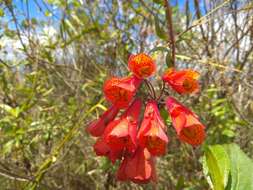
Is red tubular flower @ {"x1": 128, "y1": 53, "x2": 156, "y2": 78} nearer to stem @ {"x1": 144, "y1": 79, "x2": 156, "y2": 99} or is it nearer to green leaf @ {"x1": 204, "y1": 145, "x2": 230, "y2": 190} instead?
stem @ {"x1": 144, "y1": 79, "x2": 156, "y2": 99}

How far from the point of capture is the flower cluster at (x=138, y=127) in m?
1.28

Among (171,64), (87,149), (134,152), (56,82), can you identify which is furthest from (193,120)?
(56,82)

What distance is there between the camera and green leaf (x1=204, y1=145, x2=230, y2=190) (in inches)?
47.5

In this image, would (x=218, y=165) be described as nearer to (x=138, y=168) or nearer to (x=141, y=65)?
(x=138, y=168)

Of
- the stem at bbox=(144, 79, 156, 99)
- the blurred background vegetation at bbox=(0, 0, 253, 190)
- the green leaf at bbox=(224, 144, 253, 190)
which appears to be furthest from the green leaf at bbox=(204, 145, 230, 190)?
the blurred background vegetation at bbox=(0, 0, 253, 190)

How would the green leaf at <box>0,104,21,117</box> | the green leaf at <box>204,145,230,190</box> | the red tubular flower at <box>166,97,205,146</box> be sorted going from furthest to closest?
the green leaf at <box>0,104,21,117</box>, the red tubular flower at <box>166,97,205,146</box>, the green leaf at <box>204,145,230,190</box>

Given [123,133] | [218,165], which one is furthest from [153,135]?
[218,165]

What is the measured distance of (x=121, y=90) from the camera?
131 centimetres

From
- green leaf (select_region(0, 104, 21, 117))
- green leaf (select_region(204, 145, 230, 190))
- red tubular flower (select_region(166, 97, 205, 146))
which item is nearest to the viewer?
green leaf (select_region(204, 145, 230, 190))

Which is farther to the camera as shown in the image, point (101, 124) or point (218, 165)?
point (101, 124)

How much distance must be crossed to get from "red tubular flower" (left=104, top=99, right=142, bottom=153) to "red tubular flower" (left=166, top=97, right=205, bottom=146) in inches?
4.5

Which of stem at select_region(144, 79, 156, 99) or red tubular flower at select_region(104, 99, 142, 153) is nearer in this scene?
red tubular flower at select_region(104, 99, 142, 153)

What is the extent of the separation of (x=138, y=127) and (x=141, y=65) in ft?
0.60

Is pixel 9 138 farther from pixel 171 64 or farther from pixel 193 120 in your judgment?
pixel 193 120
